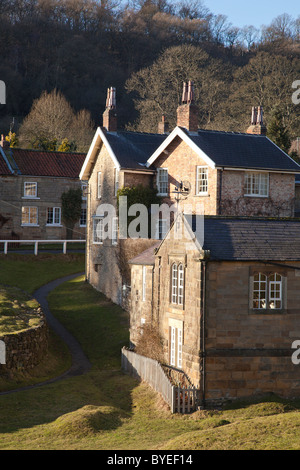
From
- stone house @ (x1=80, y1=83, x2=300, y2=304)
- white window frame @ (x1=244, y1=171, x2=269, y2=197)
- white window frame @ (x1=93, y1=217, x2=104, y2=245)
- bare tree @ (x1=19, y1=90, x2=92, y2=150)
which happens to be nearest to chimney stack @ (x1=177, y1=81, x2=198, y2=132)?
stone house @ (x1=80, y1=83, x2=300, y2=304)

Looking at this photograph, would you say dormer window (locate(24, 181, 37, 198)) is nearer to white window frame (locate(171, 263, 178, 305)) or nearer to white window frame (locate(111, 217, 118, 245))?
white window frame (locate(111, 217, 118, 245))

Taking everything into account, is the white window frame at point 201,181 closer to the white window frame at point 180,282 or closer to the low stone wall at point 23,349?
the white window frame at point 180,282

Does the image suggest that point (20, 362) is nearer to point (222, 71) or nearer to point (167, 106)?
point (167, 106)

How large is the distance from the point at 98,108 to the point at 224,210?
61.0 metres

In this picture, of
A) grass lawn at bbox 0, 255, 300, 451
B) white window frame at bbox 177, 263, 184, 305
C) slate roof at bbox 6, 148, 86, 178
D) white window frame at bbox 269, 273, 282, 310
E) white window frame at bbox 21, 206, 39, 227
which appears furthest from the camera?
slate roof at bbox 6, 148, 86, 178

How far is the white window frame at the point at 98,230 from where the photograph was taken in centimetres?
4477

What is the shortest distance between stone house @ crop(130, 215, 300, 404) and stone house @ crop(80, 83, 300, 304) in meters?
10.5

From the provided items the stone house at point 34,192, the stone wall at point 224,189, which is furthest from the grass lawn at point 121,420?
the stone house at point 34,192

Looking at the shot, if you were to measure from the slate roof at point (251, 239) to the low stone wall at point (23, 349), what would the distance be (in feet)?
28.3

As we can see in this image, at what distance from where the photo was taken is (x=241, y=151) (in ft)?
130

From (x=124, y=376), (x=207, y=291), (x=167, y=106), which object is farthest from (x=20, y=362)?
(x=167, y=106)

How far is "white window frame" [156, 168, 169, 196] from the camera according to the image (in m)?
41.8

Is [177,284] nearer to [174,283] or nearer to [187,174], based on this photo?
[174,283]

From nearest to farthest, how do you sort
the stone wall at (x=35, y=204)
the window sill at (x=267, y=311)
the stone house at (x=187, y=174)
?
the window sill at (x=267, y=311) → the stone house at (x=187, y=174) → the stone wall at (x=35, y=204)
